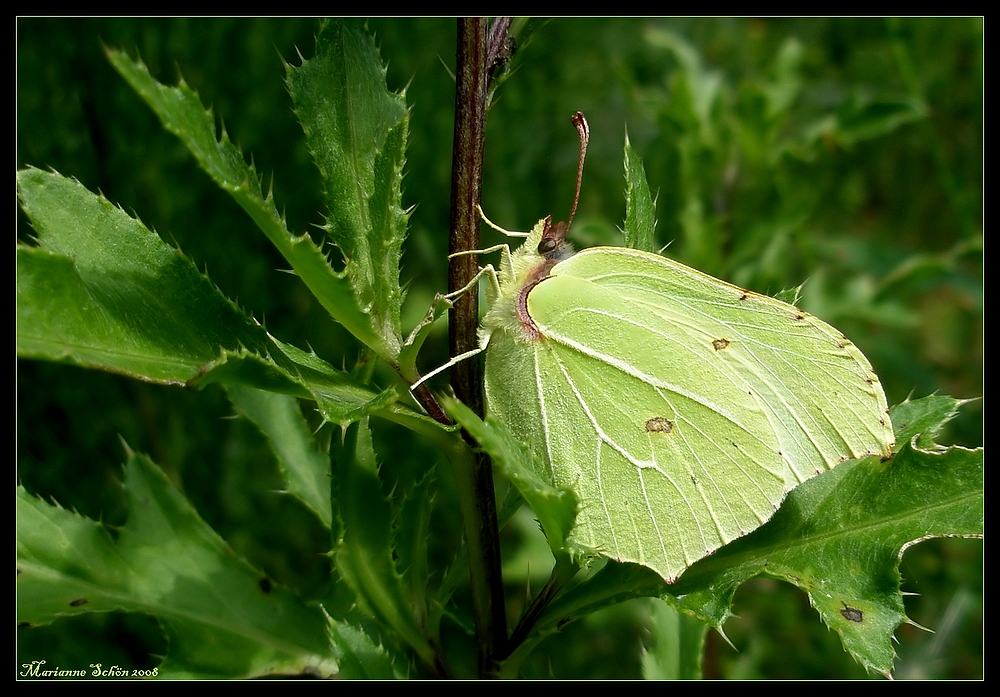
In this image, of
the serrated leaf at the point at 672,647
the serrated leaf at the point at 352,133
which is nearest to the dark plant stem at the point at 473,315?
the serrated leaf at the point at 352,133

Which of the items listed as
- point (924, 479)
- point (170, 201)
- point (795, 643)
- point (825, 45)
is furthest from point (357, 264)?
point (825, 45)

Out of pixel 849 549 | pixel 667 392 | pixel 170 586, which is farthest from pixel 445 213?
pixel 849 549

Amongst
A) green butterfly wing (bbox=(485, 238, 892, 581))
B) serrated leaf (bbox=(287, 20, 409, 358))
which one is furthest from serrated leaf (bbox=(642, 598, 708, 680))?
serrated leaf (bbox=(287, 20, 409, 358))

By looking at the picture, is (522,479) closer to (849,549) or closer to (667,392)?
(849,549)

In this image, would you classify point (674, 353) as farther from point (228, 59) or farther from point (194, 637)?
point (228, 59)

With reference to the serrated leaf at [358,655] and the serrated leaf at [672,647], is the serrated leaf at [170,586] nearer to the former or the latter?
the serrated leaf at [358,655]

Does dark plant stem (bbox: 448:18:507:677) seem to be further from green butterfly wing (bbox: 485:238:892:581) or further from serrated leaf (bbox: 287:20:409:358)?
green butterfly wing (bbox: 485:238:892:581)

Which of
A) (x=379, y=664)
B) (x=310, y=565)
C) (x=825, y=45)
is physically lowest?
(x=310, y=565)
